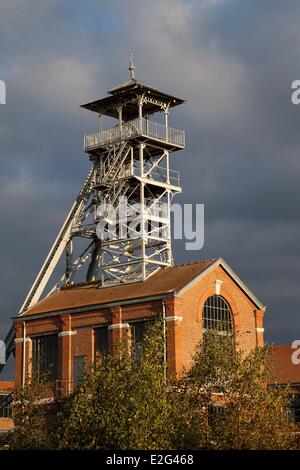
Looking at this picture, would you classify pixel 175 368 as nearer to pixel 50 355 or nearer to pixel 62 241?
pixel 50 355

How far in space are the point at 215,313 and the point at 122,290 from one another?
5038 mm

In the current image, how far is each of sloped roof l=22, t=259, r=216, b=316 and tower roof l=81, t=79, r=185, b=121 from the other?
9.64m

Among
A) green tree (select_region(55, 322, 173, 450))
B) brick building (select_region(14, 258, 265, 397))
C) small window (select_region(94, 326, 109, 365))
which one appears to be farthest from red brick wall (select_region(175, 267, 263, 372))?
green tree (select_region(55, 322, 173, 450))

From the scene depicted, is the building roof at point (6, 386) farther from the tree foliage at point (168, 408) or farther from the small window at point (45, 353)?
the tree foliage at point (168, 408)

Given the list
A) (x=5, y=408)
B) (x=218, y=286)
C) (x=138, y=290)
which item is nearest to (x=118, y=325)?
(x=138, y=290)

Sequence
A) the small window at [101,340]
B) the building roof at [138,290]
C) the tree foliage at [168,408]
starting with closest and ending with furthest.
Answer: the tree foliage at [168,408]
the building roof at [138,290]
the small window at [101,340]

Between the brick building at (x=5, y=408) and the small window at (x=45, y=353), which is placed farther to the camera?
the brick building at (x=5, y=408)

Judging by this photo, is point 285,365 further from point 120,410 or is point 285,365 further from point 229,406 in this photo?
point 120,410

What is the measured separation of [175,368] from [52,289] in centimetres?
1258

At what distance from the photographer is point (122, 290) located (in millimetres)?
50156

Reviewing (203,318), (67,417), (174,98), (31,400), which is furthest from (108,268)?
(67,417)

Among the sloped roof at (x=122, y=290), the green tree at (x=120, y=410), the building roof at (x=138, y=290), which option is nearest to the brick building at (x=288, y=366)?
the building roof at (x=138, y=290)

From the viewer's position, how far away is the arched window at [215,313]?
48.6 m

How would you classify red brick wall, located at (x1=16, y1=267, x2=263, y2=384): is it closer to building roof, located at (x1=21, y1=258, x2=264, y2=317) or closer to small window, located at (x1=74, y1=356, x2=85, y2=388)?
small window, located at (x1=74, y1=356, x2=85, y2=388)
